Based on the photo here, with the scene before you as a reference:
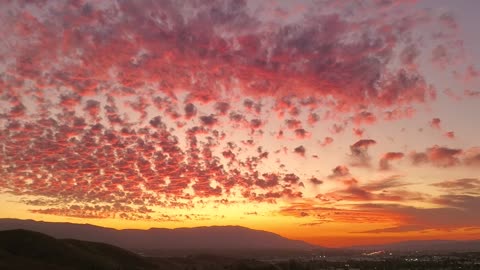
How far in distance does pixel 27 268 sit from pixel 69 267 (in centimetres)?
1094

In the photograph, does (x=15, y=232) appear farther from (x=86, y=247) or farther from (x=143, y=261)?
(x=143, y=261)

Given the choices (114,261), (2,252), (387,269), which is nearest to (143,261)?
(114,261)

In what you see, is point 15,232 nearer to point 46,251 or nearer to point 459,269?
point 46,251

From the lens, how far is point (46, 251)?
3250 inches

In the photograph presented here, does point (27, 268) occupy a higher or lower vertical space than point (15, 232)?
lower

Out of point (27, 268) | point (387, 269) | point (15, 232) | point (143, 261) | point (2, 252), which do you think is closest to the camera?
point (27, 268)

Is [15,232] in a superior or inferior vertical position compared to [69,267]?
superior

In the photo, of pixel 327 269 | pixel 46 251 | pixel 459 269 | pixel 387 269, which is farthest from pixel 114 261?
pixel 459 269

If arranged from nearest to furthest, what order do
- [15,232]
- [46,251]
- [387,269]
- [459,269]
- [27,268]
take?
[27,268] → [46,251] → [15,232] → [459,269] → [387,269]

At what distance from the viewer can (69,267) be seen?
76938 mm

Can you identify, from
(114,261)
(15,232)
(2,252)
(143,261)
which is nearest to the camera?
(2,252)

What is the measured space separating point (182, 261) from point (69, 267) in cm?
6574

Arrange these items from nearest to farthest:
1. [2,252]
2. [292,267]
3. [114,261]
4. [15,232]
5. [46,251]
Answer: [2,252] → [46,251] → [15,232] → [114,261] → [292,267]

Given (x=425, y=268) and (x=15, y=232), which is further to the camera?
(x=425, y=268)
